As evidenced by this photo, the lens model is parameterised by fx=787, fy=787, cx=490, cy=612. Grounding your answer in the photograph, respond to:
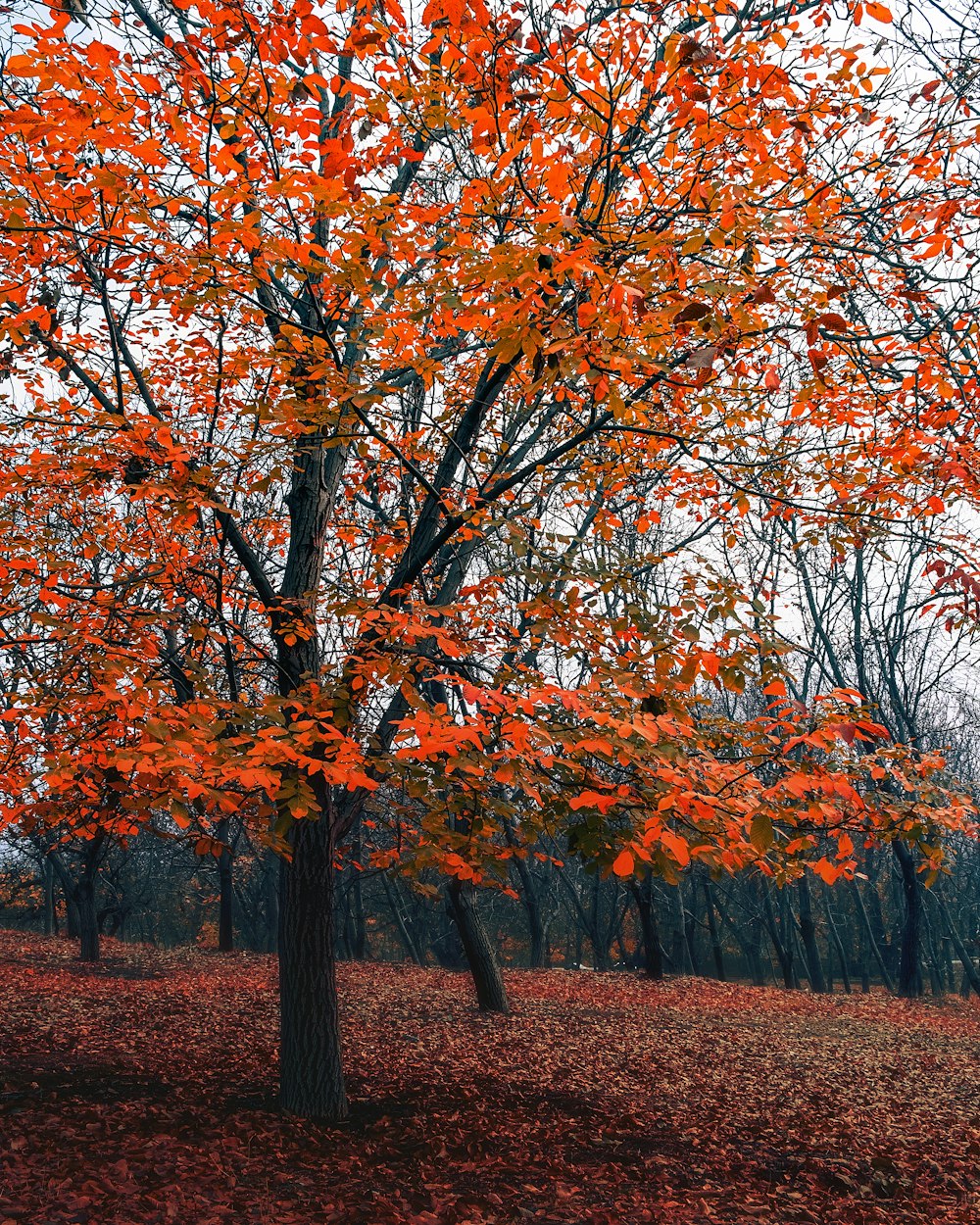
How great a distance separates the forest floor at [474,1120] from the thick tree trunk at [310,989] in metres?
0.22

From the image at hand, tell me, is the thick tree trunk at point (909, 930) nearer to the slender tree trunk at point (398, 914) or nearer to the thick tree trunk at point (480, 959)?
the thick tree trunk at point (480, 959)

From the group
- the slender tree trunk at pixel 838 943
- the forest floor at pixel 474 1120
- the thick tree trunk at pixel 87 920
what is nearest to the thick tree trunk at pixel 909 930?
the forest floor at pixel 474 1120

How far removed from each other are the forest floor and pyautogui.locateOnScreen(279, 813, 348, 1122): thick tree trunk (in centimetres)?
22

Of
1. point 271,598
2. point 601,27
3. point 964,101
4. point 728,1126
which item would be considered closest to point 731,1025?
point 728,1126

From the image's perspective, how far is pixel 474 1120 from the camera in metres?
6.47

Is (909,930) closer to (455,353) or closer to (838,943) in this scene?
(838,943)

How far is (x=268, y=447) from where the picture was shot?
6.25 meters

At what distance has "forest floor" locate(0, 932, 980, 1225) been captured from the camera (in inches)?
190

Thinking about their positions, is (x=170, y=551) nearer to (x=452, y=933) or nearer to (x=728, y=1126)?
(x=728, y=1126)

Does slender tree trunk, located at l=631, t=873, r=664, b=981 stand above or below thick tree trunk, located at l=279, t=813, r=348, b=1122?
below

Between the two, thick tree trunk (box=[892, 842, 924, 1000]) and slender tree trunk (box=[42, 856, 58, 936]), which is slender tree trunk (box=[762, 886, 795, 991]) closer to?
thick tree trunk (box=[892, 842, 924, 1000])

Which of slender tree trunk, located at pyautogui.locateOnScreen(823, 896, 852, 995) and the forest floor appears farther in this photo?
slender tree trunk, located at pyautogui.locateOnScreen(823, 896, 852, 995)

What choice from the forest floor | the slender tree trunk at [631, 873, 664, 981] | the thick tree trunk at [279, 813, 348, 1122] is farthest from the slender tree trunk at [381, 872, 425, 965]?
the thick tree trunk at [279, 813, 348, 1122]

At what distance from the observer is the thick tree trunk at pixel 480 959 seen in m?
11.4
